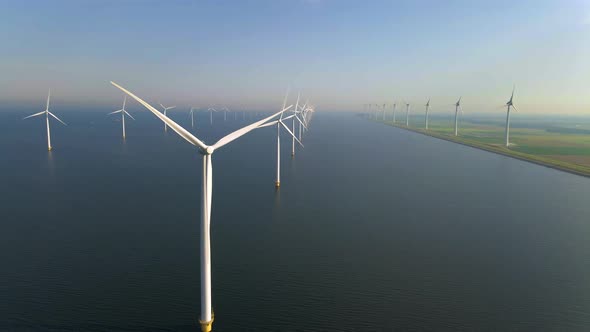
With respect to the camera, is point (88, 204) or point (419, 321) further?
point (88, 204)

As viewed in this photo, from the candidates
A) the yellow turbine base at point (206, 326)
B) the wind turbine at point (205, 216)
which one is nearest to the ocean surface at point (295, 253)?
the yellow turbine base at point (206, 326)

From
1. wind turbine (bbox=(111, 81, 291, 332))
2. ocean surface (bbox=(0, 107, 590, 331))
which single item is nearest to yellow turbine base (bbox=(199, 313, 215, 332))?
wind turbine (bbox=(111, 81, 291, 332))

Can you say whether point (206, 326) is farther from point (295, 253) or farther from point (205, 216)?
point (295, 253)

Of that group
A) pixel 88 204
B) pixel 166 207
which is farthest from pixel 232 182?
pixel 88 204

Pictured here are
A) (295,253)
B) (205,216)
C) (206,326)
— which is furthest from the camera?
(295,253)

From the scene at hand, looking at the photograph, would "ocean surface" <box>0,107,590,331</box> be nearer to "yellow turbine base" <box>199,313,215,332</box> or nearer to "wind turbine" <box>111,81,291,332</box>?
"yellow turbine base" <box>199,313,215,332</box>

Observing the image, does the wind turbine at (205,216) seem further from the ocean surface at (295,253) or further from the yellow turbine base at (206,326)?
the ocean surface at (295,253)

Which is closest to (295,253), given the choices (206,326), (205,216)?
(206,326)

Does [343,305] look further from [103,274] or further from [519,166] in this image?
[519,166]
